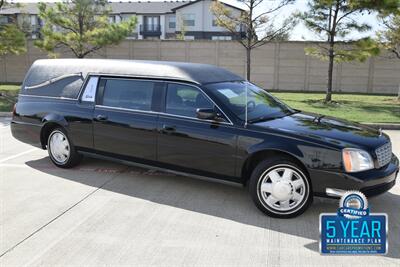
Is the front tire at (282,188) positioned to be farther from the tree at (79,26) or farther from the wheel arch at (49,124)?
the tree at (79,26)

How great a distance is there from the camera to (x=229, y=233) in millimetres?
4164

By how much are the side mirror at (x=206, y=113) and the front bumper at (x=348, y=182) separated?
1289 mm

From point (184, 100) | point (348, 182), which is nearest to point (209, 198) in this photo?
point (184, 100)

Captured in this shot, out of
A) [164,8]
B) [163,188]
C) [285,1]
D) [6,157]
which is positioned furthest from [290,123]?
[164,8]

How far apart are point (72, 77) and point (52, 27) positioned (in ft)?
53.8

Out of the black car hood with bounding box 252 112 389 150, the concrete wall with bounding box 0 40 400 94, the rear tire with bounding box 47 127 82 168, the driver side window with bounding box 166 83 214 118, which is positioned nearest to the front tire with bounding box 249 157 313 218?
the black car hood with bounding box 252 112 389 150

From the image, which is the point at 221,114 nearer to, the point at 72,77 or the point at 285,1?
the point at 72,77

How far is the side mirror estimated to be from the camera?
488 centimetres

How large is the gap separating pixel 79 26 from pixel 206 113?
1840cm

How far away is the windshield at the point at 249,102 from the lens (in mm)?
5043

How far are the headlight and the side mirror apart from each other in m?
1.51

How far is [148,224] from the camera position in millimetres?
4355

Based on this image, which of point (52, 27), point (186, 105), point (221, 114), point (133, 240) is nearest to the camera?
point (133, 240)

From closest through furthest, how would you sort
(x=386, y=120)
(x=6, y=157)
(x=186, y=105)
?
(x=186, y=105), (x=6, y=157), (x=386, y=120)
